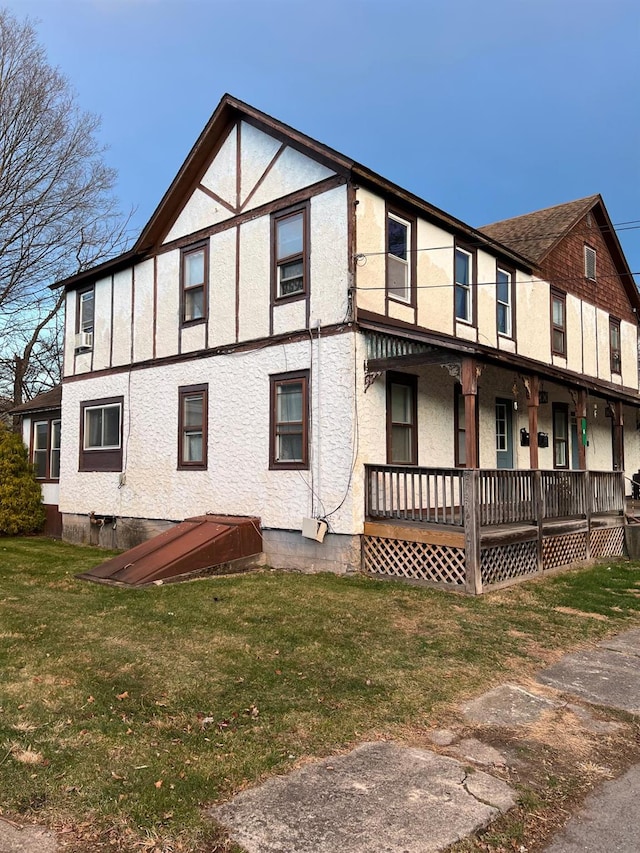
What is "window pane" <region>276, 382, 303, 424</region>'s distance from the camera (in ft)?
37.3

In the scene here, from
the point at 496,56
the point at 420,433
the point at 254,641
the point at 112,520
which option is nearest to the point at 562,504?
the point at 420,433

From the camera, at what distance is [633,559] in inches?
528

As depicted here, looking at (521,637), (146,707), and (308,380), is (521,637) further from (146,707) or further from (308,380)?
(308,380)

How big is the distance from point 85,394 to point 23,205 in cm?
1051

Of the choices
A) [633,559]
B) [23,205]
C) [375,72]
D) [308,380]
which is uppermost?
[375,72]

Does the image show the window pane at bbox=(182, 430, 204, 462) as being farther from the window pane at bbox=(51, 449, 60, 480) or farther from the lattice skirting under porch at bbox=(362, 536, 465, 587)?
the window pane at bbox=(51, 449, 60, 480)

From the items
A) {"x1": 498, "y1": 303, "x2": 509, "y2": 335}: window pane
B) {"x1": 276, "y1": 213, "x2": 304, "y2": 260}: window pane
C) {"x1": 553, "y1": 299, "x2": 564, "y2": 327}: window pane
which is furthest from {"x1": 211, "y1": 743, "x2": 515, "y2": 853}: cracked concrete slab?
{"x1": 553, "y1": 299, "x2": 564, "y2": 327}: window pane

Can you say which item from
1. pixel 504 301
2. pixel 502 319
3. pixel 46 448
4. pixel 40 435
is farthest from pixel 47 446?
pixel 504 301

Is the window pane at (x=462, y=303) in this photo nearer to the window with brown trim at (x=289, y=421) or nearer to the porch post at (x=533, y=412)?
the porch post at (x=533, y=412)

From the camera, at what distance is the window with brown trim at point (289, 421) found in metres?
11.1

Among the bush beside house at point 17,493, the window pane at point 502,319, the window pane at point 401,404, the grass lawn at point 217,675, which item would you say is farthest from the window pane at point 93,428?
the window pane at point 502,319

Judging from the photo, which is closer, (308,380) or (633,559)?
(308,380)

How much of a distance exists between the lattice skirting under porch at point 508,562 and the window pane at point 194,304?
7.63 meters

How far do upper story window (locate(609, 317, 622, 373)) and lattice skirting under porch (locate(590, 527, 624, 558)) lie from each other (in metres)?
7.19
